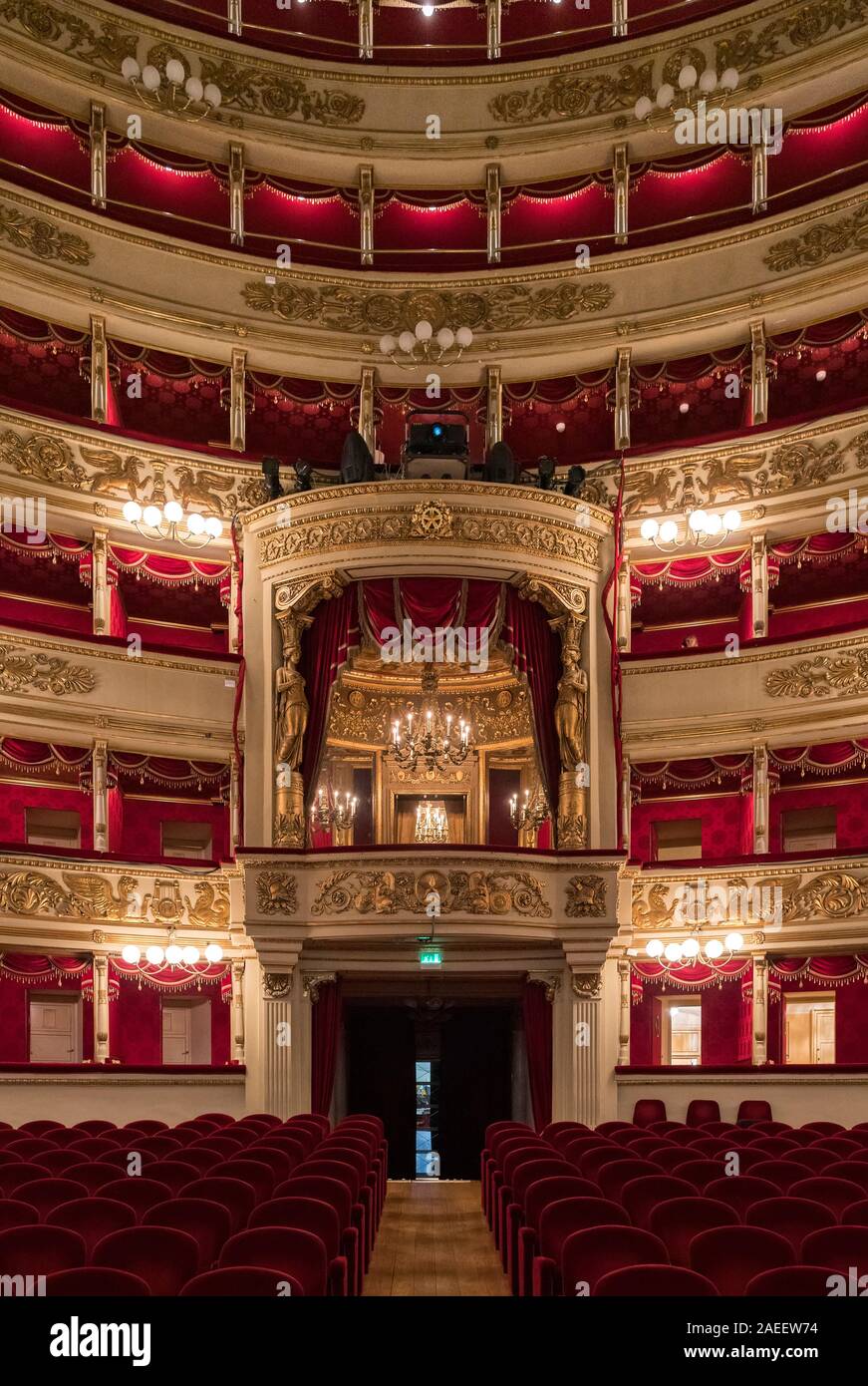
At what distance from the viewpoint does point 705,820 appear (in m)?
21.5

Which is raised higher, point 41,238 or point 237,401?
point 41,238

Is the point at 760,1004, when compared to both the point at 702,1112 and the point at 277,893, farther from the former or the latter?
the point at 277,893

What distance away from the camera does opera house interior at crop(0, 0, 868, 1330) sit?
18.7m

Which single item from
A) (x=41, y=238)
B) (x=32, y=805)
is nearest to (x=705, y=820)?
(x=32, y=805)

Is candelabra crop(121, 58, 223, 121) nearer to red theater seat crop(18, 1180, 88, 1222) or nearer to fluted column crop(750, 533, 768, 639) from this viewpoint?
fluted column crop(750, 533, 768, 639)

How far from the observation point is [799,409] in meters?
21.8

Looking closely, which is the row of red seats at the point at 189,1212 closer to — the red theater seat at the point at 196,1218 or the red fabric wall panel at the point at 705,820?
the red theater seat at the point at 196,1218

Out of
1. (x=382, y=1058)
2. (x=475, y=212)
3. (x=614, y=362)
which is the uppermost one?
(x=475, y=212)

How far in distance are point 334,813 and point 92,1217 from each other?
14039 millimetres

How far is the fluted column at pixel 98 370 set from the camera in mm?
21328

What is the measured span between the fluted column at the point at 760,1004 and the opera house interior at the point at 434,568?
0.16 feet
